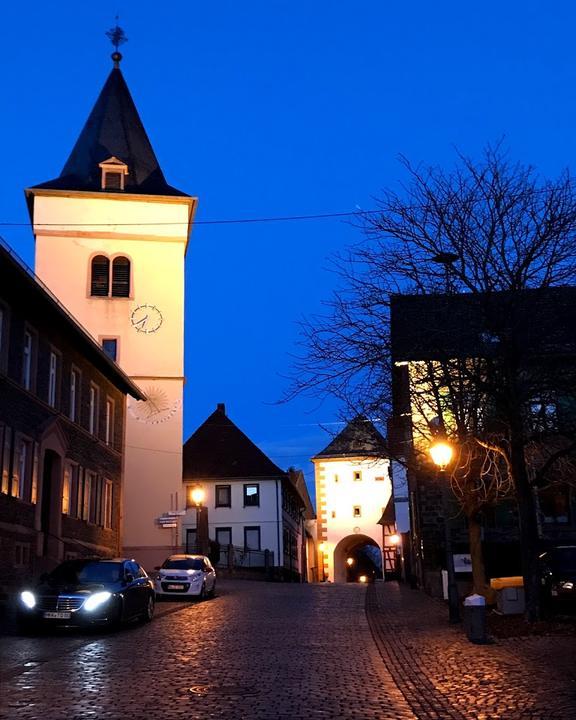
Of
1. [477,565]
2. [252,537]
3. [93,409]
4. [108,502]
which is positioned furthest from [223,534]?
[477,565]

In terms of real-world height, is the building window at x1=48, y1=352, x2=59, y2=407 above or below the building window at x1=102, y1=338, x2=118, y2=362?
below

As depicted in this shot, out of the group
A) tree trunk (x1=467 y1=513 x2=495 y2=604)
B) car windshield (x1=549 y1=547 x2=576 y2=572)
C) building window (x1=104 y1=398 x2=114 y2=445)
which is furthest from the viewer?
building window (x1=104 y1=398 x2=114 y2=445)

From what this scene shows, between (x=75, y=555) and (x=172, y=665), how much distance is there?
55.9 feet

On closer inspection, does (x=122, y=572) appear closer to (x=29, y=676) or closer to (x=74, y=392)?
(x=29, y=676)

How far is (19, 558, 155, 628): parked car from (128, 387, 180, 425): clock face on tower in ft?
86.0

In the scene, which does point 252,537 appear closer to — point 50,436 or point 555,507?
point 555,507

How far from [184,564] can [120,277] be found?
20.9 metres

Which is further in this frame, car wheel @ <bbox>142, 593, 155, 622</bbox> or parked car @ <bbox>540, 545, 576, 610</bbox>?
car wheel @ <bbox>142, 593, 155, 622</bbox>

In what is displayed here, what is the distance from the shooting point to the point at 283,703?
32.1 feet

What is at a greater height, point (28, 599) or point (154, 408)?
point (154, 408)

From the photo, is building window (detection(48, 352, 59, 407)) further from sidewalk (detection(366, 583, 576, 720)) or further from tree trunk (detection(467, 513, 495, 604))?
sidewalk (detection(366, 583, 576, 720))

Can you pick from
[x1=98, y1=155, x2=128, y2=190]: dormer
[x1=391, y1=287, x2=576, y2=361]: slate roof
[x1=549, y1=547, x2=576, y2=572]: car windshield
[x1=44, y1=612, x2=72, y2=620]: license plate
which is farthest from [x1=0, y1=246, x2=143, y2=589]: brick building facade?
[x1=98, y1=155, x2=128, y2=190]: dormer

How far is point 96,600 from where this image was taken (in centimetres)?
1711

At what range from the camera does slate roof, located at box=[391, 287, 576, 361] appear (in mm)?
17094
